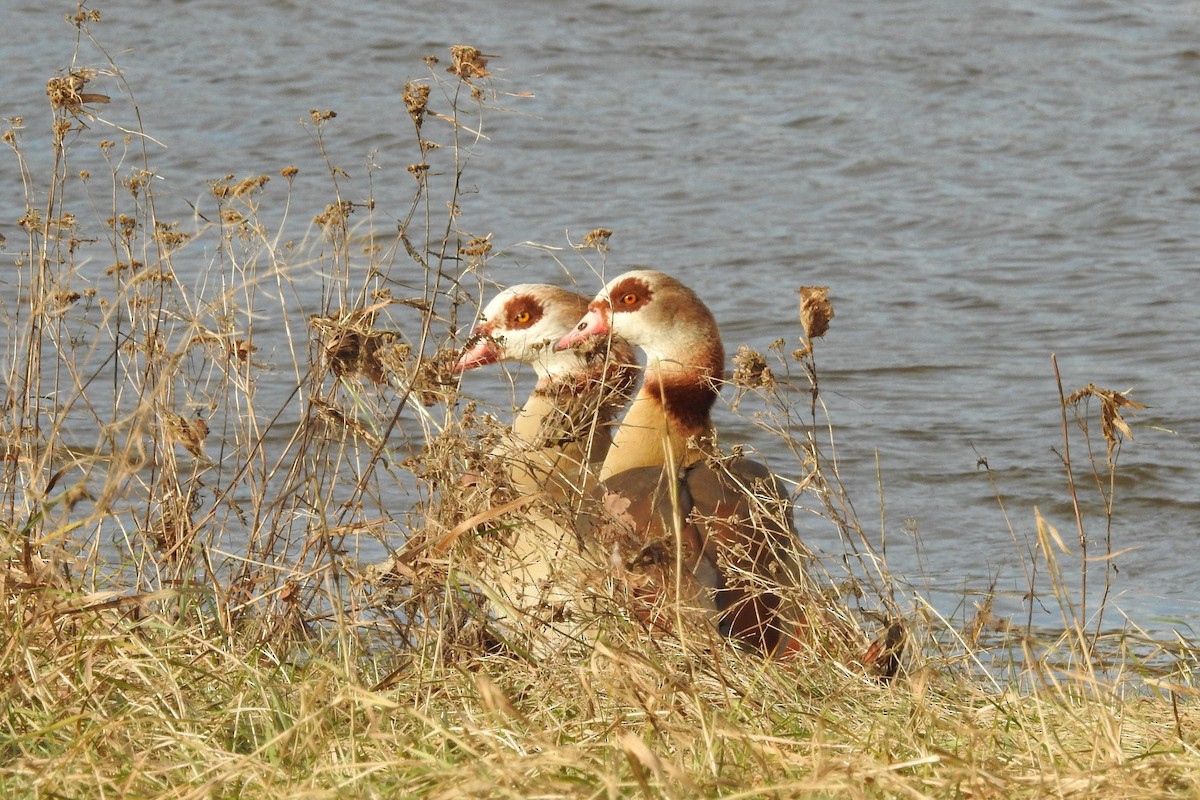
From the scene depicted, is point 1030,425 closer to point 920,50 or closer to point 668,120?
point 668,120

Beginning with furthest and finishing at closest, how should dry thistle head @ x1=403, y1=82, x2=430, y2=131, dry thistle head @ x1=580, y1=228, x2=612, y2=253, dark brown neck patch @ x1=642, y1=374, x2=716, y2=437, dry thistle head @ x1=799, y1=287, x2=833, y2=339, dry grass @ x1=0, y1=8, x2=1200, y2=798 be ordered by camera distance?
dark brown neck patch @ x1=642, y1=374, x2=716, y2=437 < dry thistle head @ x1=580, y1=228, x2=612, y2=253 < dry thistle head @ x1=403, y1=82, x2=430, y2=131 < dry thistle head @ x1=799, y1=287, x2=833, y2=339 < dry grass @ x1=0, y1=8, x2=1200, y2=798

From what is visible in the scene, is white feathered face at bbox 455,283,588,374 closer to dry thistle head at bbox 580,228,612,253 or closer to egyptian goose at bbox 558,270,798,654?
egyptian goose at bbox 558,270,798,654

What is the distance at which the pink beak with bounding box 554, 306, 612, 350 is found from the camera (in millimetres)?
5661

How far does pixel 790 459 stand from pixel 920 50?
23.4 ft

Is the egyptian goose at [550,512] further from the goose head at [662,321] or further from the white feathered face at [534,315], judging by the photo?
the white feathered face at [534,315]

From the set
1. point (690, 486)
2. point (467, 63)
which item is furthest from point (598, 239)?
point (690, 486)

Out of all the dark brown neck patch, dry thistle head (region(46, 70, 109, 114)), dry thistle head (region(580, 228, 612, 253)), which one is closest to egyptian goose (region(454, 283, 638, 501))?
the dark brown neck patch

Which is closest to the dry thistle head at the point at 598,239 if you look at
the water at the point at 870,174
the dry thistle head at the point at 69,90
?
the dry thistle head at the point at 69,90

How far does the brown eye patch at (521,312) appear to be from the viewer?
605 centimetres

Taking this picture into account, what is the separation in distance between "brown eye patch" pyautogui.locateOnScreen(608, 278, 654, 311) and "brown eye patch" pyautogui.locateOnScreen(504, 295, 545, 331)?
1.48 ft

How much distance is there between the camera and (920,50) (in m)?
13.9

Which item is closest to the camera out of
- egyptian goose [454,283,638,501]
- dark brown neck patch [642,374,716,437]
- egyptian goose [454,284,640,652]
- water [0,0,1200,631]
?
egyptian goose [454,284,640,652]

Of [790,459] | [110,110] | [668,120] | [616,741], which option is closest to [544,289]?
[790,459]

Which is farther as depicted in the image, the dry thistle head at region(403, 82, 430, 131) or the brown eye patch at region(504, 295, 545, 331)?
the brown eye patch at region(504, 295, 545, 331)
